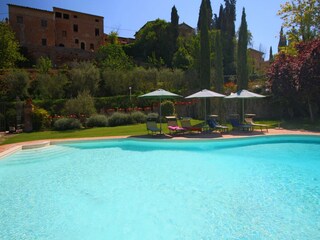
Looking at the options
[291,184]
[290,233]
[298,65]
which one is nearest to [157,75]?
[298,65]

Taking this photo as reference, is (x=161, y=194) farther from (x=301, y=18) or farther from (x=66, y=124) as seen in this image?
(x=301, y=18)

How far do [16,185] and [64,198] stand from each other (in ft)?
6.63

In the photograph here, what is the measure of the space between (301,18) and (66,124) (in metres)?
22.5

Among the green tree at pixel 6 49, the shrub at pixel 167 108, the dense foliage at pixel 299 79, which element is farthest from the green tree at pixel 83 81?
the dense foliage at pixel 299 79

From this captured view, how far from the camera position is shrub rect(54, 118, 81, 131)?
56.7 feet

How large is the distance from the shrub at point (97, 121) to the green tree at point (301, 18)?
19936mm

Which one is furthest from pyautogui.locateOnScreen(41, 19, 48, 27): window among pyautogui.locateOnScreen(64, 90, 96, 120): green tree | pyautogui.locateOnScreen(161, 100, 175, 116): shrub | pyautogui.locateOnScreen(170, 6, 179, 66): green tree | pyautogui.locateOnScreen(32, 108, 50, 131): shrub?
pyautogui.locateOnScreen(161, 100, 175, 116): shrub

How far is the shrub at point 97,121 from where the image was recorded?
18344 millimetres

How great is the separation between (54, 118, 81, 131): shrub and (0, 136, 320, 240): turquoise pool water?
6004 mm

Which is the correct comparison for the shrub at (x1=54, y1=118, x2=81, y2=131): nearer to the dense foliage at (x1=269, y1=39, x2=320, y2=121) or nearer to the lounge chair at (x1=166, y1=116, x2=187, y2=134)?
the lounge chair at (x1=166, y1=116, x2=187, y2=134)

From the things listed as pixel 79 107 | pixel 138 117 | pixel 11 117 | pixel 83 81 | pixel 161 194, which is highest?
pixel 83 81

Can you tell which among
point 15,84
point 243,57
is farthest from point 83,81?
point 243,57

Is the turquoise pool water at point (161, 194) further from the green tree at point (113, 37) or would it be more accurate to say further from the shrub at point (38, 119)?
the green tree at point (113, 37)

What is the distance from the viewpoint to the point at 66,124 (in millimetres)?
17359
